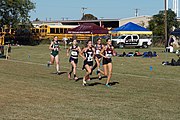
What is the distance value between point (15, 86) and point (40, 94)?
241 cm

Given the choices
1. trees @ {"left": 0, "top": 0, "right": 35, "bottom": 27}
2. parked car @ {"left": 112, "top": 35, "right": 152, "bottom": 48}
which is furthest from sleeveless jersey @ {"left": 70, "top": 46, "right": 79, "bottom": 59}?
trees @ {"left": 0, "top": 0, "right": 35, "bottom": 27}

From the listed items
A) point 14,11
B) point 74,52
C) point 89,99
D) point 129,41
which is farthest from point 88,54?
point 14,11

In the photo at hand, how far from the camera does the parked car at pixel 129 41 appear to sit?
56.2 meters

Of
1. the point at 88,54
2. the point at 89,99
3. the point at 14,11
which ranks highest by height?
the point at 14,11

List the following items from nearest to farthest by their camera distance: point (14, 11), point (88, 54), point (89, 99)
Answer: point (89, 99)
point (88, 54)
point (14, 11)

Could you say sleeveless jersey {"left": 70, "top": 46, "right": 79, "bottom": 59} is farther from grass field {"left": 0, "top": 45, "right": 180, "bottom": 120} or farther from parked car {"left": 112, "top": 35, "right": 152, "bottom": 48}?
parked car {"left": 112, "top": 35, "right": 152, "bottom": 48}

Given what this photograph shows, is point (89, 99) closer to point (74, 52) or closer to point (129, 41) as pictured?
point (74, 52)

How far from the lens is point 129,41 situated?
56625mm

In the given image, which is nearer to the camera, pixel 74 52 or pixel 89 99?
pixel 89 99

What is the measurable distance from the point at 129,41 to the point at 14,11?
2126 cm

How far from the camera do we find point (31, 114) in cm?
1056

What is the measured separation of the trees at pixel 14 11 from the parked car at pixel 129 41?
18972 mm

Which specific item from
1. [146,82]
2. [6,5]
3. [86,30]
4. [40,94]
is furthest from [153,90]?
[6,5]

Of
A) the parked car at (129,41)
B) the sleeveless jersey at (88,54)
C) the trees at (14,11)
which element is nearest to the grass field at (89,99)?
the sleeveless jersey at (88,54)
